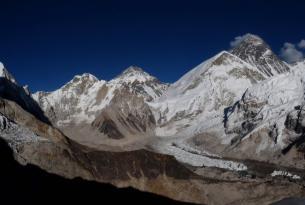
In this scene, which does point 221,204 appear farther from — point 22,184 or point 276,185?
point 22,184

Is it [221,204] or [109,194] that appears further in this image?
[221,204]

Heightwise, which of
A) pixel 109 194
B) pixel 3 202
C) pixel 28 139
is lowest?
pixel 3 202

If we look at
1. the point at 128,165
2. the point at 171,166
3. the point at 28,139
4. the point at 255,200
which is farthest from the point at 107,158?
the point at 255,200

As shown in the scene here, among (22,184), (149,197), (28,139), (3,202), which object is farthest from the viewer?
(149,197)

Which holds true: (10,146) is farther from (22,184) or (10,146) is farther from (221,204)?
(221,204)

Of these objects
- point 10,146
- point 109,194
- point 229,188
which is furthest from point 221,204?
point 10,146

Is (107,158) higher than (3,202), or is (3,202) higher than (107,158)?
(107,158)

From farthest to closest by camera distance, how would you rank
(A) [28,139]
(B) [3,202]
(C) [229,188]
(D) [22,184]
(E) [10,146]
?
(C) [229,188]
(A) [28,139]
(E) [10,146]
(D) [22,184]
(B) [3,202]
